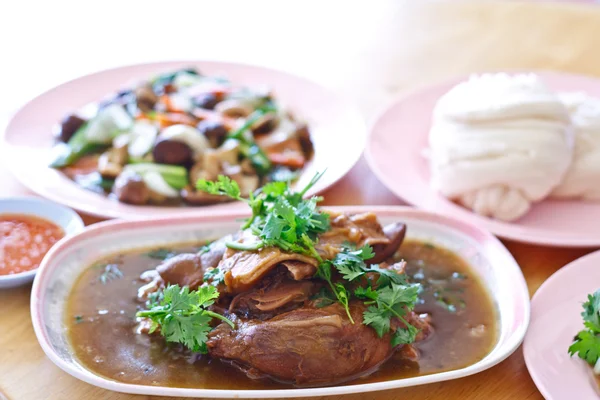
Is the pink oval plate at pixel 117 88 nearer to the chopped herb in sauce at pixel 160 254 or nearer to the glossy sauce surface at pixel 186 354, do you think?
the chopped herb in sauce at pixel 160 254

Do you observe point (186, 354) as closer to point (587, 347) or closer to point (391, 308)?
point (391, 308)

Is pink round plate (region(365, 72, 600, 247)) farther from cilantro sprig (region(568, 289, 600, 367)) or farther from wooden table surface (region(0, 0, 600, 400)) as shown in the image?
cilantro sprig (region(568, 289, 600, 367))

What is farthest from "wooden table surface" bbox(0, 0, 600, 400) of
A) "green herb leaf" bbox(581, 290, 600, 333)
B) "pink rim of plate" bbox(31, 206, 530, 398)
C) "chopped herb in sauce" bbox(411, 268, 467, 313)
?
"green herb leaf" bbox(581, 290, 600, 333)

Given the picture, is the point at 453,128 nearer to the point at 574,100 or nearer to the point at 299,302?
the point at 574,100

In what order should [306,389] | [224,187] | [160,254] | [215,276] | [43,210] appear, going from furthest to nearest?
1. [43,210]
2. [160,254]
3. [224,187]
4. [215,276]
5. [306,389]

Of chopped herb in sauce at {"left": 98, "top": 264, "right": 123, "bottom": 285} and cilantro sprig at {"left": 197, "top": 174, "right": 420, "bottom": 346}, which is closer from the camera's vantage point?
cilantro sprig at {"left": 197, "top": 174, "right": 420, "bottom": 346}

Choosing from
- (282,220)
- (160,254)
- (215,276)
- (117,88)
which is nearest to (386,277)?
(282,220)

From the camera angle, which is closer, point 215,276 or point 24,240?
point 215,276
